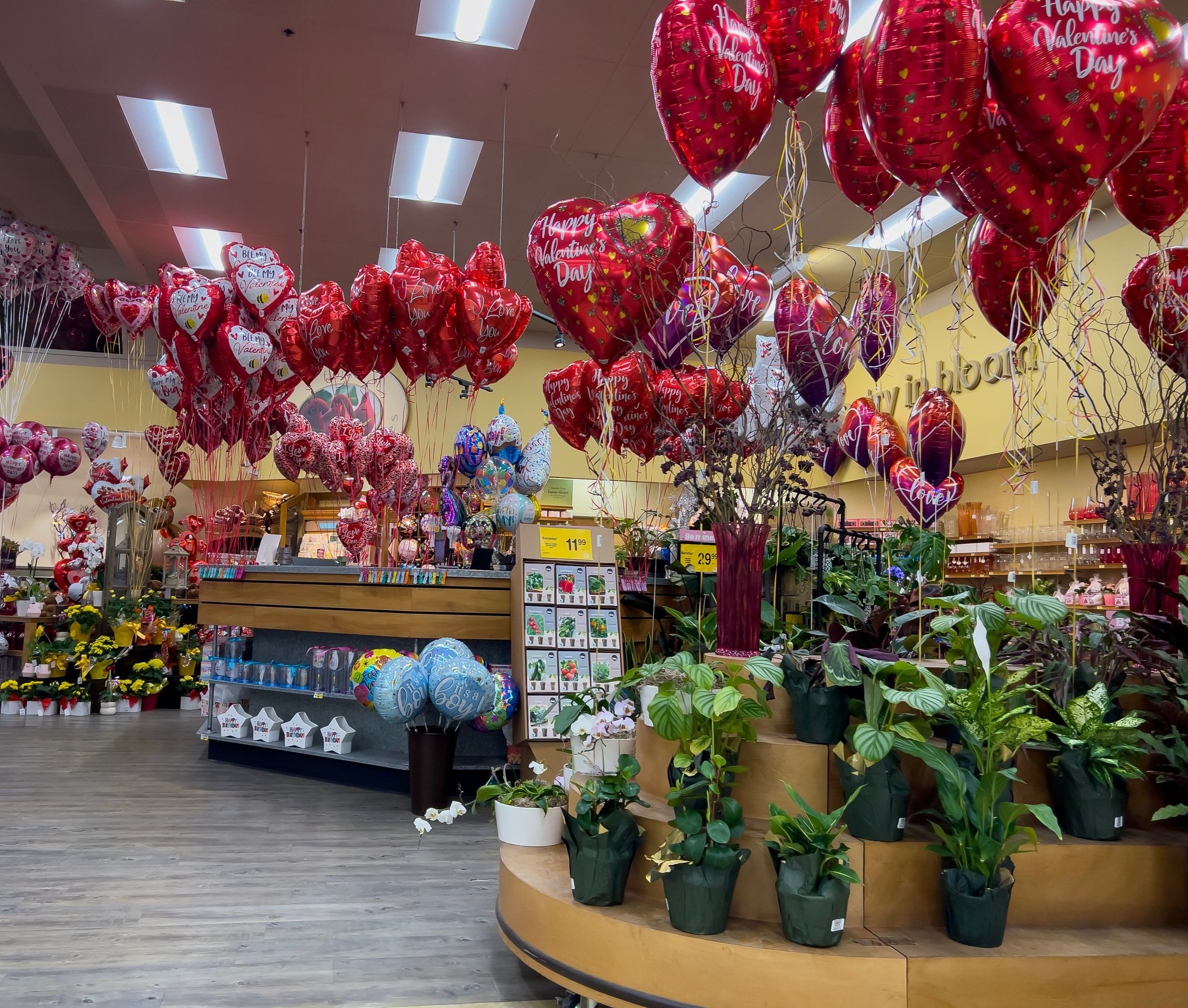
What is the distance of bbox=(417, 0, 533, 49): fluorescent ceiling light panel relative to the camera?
5203mm

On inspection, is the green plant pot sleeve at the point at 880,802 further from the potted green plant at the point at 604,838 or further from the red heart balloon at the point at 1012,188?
the red heart balloon at the point at 1012,188

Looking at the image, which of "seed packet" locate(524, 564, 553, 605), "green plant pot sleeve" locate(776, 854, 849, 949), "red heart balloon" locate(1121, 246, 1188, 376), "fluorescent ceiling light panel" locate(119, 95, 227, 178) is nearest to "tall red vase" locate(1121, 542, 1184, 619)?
"red heart balloon" locate(1121, 246, 1188, 376)

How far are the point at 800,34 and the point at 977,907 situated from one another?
95.1 inches

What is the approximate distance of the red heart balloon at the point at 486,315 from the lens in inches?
213

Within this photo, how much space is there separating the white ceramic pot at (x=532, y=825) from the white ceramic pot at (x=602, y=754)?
6.3 inches

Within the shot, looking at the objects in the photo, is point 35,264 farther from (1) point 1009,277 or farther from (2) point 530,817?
(1) point 1009,277

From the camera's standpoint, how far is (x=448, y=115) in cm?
632

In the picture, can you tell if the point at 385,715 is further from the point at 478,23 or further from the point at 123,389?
the point at 123,389

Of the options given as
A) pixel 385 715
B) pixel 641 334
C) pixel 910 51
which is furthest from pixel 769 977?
pixel 385 715

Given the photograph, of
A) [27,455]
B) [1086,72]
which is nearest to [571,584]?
[1086,72]

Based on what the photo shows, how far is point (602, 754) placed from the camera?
3.01 meters

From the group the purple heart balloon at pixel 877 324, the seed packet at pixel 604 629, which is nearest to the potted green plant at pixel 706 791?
the purple heart balloon at pixel 877 324

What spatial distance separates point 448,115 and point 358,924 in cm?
515

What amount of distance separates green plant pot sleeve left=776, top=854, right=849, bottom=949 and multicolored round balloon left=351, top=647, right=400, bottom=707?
286cm
